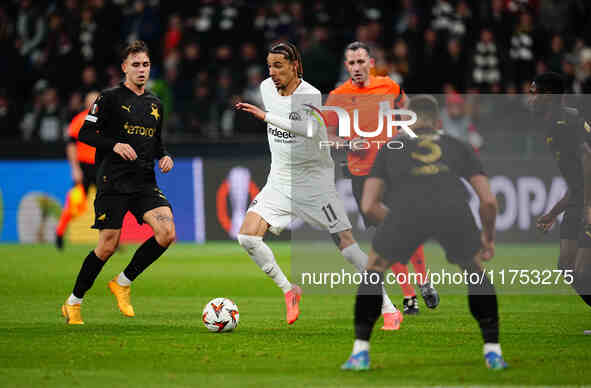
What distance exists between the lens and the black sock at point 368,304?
6.95 m

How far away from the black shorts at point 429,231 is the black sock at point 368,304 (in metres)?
0.19

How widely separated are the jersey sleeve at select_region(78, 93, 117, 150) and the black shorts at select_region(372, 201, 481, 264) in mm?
3728

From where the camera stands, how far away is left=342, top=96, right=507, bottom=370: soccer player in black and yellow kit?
6.92m

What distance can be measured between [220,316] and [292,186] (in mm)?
1432

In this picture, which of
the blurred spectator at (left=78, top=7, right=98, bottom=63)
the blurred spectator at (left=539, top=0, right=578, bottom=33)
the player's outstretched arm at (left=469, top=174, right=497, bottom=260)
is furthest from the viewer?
the blurred spectator at (left=78, top=7, right=98, bottom=63)

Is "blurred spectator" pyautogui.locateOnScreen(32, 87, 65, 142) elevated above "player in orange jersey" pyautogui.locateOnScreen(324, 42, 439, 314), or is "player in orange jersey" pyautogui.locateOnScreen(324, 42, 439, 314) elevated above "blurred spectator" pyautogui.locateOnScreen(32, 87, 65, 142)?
"blurred spectator" pyautogui.locateOnScreen(32, 87, 65, 142)

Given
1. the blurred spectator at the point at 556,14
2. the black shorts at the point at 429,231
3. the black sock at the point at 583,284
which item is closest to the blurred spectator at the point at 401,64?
the blurred spectator at the point at 556,14

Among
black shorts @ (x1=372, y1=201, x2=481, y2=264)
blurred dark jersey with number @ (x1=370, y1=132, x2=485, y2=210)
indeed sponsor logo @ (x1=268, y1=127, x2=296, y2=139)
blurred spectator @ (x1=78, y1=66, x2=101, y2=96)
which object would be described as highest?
blurred spectator @ (x1=78, y1=66, x2=101, y2=96)

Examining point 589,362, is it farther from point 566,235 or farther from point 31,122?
point 31,122

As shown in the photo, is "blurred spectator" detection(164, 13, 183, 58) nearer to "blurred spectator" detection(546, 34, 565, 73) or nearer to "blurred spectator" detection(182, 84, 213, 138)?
"blurred spectator" detection(182, 84, 213, 138)

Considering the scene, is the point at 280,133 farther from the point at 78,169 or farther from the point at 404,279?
the point at 78,169

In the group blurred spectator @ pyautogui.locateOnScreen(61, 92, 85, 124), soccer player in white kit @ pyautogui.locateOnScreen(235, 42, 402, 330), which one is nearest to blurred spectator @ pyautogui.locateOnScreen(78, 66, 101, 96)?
blurred spectator @ pyautogui.locateOnScreen(61, 92, 85, 124)

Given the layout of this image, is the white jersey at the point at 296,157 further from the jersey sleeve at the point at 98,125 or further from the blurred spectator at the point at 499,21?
the blurred spectator at the point at 499,21

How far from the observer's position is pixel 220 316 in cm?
933
